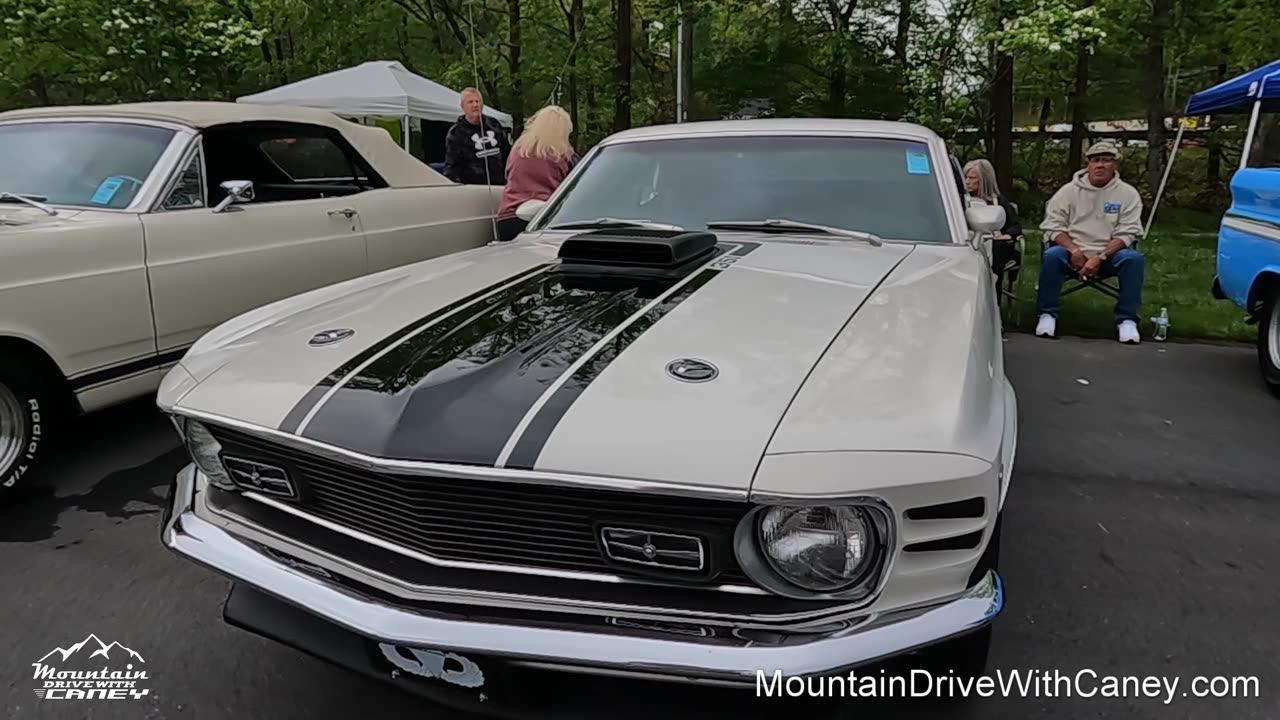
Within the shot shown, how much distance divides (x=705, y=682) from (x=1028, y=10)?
386 inches

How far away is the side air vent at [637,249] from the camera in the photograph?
2631mm

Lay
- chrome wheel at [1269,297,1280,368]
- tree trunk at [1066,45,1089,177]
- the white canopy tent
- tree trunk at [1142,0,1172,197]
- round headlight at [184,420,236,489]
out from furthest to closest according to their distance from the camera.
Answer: tree trunk at [1066,45,1089,177] < tree trunk at [1142,0,1172,197] < the white canopy tent < chrome wheel at [1269,297,1280,368] < round headlight at [184,420,236,489]

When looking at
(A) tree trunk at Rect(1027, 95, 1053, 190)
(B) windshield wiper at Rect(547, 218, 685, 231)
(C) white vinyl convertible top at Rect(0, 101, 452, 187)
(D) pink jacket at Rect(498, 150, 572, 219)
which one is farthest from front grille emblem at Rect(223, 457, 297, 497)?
(A) tree trunk at Rect(1027, 95, 1053, 190)

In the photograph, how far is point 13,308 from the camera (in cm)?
320

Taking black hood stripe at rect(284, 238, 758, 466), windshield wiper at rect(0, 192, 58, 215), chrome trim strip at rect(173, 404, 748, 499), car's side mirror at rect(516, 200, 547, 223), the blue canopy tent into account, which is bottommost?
chrome trim strip at rect(173, 404, 748, 499)

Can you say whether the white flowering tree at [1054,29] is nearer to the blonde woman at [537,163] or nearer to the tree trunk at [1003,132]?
the tree trunk at [1003,132]

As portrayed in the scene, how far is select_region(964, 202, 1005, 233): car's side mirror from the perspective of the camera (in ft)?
10.6

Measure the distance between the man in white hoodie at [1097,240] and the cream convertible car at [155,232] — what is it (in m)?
4.41

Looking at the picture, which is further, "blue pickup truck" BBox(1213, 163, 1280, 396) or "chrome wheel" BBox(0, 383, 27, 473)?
"blue pickup truck" BBox(1213, 163, 1280, 396)

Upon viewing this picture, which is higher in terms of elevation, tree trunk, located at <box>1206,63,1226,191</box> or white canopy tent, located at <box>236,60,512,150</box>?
white canopy tent, located at <box>236,60,512,150</box>

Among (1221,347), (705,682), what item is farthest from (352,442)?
(1221,347)

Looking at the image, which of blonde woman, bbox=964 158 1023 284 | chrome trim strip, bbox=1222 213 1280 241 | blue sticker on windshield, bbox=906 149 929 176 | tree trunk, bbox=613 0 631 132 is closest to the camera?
blue sticker on windshield, bbox=906 149 929 176

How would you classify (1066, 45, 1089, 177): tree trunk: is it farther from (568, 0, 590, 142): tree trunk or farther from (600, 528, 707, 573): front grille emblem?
(600, 528, 707, 573): front grille emblem

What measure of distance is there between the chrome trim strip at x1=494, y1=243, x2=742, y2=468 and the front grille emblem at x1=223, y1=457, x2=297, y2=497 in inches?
24.6
